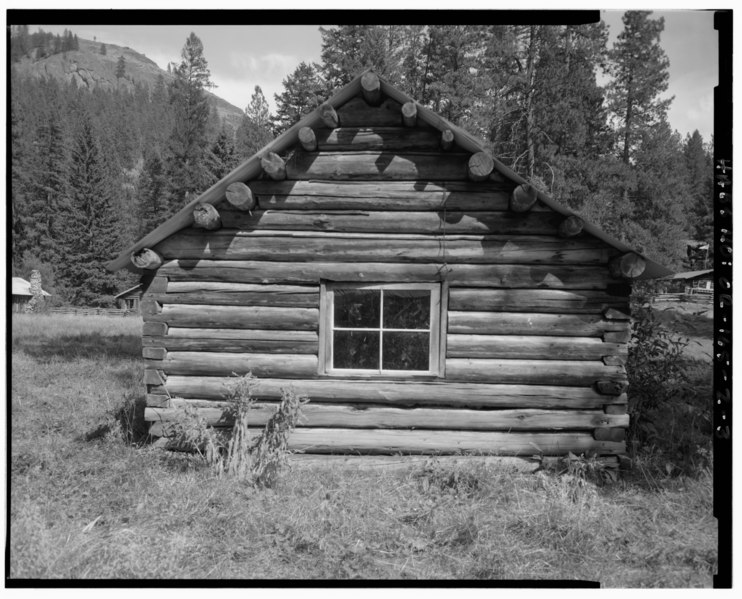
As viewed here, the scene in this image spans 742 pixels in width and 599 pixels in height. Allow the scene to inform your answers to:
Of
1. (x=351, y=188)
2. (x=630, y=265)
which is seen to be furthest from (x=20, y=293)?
(x=630, y=265)

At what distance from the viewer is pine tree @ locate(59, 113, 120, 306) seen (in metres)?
6.12

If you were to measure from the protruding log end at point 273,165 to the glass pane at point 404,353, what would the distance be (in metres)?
3.48

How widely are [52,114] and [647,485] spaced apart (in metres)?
7.47

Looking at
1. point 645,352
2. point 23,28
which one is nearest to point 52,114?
point 23,28

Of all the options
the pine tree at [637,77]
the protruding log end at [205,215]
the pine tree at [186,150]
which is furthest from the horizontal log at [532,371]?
the pine tree at [186,150]

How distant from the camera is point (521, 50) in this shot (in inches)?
184

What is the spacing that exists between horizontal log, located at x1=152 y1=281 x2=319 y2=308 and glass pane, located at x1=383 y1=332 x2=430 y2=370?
2581 millimetres

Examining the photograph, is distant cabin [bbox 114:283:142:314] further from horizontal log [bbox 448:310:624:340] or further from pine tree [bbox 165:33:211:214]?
horizontal log [bbox 448:310:624:340]

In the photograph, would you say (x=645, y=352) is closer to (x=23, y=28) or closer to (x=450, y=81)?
(x=450, y=81)

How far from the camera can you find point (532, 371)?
539cm

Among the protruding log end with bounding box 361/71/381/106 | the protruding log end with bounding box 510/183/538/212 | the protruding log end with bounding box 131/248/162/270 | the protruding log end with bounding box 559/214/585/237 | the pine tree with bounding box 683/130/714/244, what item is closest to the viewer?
the pine tree with bounding box 683/130/714/244

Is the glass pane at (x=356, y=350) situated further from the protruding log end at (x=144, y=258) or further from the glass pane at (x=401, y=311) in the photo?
the protruding log end at (x=144, y=258)

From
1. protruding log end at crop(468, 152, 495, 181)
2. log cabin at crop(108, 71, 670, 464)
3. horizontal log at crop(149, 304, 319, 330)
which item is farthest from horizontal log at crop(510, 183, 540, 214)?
horizontal log at crop(149, 304, 319, 330)

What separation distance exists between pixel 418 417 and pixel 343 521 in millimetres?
1494
